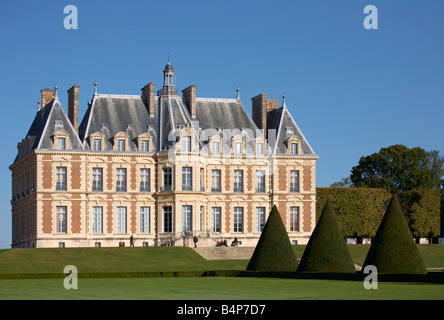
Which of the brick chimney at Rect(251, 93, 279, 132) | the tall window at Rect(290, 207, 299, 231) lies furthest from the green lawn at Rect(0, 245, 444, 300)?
the brick chimney at Rect(251, 93, 279, 132)

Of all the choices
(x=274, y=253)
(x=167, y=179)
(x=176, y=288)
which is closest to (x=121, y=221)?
(x=167, y=179)

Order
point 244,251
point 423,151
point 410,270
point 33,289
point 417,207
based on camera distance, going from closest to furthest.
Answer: point 33,289
point 410,270
point 244,251
point 417,207
point 423,151

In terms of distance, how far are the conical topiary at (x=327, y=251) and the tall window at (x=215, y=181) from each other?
2366 cm

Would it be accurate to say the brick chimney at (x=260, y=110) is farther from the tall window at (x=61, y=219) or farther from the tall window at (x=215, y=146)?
the tall window at (x=61, y=219)

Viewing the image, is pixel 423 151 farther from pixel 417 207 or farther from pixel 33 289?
Answer: pixel 33 289

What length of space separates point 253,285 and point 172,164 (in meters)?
27.5

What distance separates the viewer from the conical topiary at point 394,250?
101 ft

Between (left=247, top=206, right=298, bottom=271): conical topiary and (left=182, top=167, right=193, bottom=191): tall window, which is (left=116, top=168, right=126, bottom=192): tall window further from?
(left=247, top=206, right=298, bottom=271): conical topiary

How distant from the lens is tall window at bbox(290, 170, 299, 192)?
58.6 m

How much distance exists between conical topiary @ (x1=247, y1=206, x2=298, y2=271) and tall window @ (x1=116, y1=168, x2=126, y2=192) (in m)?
19.1

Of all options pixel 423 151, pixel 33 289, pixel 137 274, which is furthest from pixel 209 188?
pixel 33 289

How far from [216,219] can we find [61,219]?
9.85 meters
